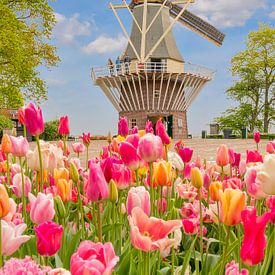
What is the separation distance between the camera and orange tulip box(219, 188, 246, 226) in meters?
1.30

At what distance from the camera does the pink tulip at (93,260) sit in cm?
78

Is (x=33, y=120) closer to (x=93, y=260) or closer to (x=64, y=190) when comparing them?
(x=64, y=190)

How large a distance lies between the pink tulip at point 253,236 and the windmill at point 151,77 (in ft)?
87.9

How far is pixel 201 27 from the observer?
32031mm

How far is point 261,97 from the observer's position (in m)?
35.5

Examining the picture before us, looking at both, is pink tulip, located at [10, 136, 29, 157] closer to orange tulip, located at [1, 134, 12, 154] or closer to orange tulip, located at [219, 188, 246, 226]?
orange tulip, located at [1, 134, 12, 154]

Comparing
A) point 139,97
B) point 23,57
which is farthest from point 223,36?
point 23,57

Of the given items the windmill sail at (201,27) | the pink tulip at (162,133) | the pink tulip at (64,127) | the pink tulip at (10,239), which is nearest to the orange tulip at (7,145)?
the pink tulip at (64,127)

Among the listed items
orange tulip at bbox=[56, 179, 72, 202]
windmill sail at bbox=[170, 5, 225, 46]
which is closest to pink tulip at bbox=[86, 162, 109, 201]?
orange tulip at bbox=[56, 179, 72, 202]

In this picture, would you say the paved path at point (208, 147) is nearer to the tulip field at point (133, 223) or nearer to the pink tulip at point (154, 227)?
the tulip field at point (133, 223)

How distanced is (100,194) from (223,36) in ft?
107

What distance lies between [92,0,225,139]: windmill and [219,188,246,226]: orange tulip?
26505 mm

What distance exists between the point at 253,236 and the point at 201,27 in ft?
106

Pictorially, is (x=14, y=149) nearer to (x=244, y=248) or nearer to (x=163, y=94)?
(x=244, y=248)
